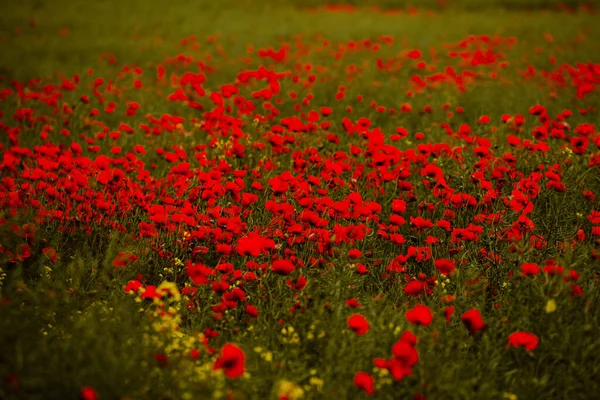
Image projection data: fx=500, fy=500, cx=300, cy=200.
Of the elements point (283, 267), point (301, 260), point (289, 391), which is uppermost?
point (283, 267)

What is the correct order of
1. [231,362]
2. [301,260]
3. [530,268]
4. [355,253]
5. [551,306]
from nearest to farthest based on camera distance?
[231,362] → [551,306] → [530,268] → [355,253] → [301,260]

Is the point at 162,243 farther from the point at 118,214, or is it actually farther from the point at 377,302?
the point at 377,302

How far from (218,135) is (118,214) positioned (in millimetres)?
1640

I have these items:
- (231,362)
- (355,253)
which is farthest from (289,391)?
(355,253)

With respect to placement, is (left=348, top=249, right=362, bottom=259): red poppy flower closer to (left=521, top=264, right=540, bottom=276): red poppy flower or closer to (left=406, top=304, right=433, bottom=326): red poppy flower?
(left=406, top=304, right=433, bottom=326): red poppy flower

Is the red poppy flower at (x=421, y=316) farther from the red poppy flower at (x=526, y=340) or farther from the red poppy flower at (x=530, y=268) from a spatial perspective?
the red poppy flower at (x=530, y=268)

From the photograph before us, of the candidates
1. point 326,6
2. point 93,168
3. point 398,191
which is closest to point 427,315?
point 398,191

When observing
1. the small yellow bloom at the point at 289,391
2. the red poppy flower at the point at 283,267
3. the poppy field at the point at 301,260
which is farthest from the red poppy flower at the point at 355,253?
the small yellow bloom at the point at 289,391

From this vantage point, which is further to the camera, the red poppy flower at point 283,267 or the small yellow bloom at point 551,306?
the red poppy flower at point 283,267

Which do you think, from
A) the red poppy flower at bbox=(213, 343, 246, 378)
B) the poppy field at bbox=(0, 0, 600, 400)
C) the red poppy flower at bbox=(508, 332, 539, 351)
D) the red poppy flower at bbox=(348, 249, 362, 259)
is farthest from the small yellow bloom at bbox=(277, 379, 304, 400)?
the red poppy flower at bbox=(508, 332, 539, 351)

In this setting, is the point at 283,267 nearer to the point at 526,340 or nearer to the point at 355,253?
the point at 355,253

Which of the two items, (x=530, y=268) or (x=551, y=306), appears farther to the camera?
(x=530, y=268)

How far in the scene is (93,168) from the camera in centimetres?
358

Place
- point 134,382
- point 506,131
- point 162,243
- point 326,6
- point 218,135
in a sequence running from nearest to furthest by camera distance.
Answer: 1. point 134,382
2. point 162,243
3. point 218,135
4. point 506,131
5. point 326,6
